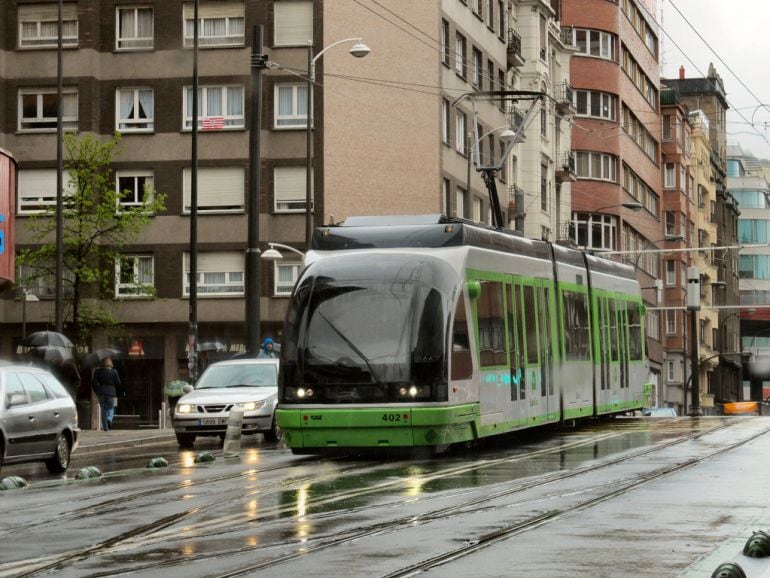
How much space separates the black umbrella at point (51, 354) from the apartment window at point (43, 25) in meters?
26.6

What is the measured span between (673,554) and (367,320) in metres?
10.6

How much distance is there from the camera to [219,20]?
2344 inches

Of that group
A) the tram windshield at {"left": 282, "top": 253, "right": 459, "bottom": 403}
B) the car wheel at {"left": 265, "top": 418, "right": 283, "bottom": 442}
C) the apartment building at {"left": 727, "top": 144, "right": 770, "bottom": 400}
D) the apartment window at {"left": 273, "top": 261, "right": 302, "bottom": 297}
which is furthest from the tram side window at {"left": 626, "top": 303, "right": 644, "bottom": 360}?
the apartment building at {"left": 727, "top": 144, "right": 770, "bottom": 400}

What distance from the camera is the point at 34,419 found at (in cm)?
2211

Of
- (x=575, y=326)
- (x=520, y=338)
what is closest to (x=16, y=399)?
(x=520, y=338)

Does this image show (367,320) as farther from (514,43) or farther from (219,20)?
(514,43)

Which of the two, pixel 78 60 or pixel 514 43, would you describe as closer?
pixel 78 60

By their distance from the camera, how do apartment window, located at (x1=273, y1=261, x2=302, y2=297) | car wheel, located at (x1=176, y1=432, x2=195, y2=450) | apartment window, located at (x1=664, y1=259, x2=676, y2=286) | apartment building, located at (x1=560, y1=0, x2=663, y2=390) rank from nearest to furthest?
1. car wheel, located at (x1=176, y1=432, x2=195, y2=450)
2. apartment window, located at (x1=273, y1=261, x2=302, y2=297)
3. apartment building, located at (x1=560, y1=0, x2=663, y2=390)
4. apartment window, located at (x1=664, y1=259, x2=676, y2=286)

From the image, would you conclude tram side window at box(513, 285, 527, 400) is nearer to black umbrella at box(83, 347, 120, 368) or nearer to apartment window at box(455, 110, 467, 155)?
black umbrella at box(83, 347, 120, 368)

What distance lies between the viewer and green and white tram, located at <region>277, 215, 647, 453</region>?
21.4 m

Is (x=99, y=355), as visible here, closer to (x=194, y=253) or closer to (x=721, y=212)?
(x=194, y=253)

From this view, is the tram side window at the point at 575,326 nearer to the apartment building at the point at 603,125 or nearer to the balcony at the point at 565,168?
the balcony at the point at 565,168

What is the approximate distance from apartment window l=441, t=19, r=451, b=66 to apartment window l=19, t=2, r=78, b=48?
1321 cm

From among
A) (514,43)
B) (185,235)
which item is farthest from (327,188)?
(514,43)
